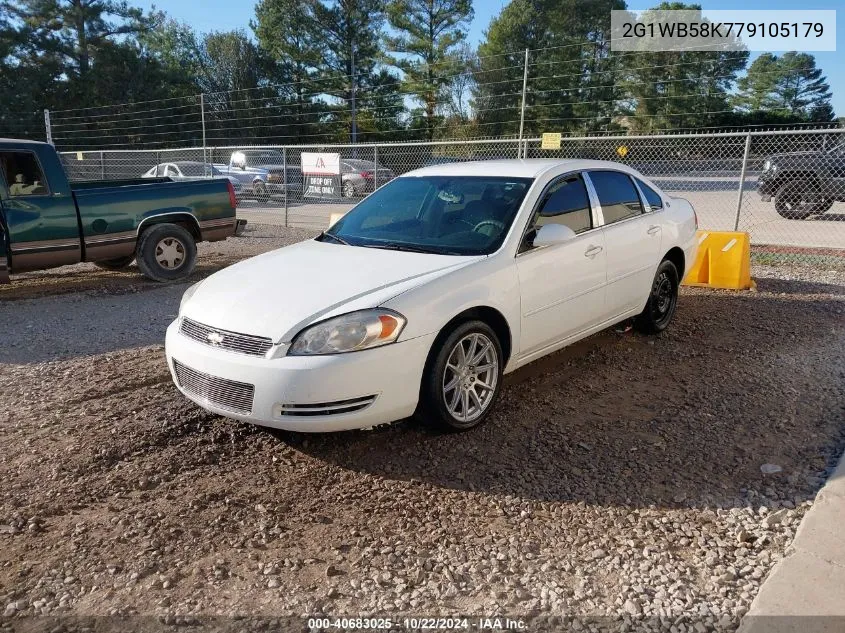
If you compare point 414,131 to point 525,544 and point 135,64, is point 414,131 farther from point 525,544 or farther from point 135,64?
point 525,544

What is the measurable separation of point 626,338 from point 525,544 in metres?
3.38

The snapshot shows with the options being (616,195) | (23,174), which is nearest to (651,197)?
(616,195)

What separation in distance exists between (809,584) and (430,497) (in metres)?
1.66

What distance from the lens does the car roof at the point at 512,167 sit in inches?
193

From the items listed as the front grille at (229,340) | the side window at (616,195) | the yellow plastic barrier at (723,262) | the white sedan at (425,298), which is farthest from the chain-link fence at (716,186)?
the front grille at (229,340)

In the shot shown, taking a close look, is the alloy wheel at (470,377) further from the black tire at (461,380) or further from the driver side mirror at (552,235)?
the driver side mirror at (552,235)

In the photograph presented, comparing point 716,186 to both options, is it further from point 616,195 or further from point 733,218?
point 616,195

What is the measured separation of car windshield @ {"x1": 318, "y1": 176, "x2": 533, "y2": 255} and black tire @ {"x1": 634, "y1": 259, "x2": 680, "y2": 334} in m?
1.89

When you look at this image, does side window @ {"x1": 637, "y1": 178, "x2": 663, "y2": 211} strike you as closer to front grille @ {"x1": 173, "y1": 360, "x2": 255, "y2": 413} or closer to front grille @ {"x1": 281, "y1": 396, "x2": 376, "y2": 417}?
front grille @ {"x1": 281, "y1": 396, "x2": 376, "y2": 417}

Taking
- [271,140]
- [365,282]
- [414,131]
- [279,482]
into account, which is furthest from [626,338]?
[271,140]

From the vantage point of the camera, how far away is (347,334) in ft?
11.5

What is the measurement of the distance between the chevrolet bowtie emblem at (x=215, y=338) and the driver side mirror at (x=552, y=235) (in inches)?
78.6

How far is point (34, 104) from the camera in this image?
127 ft

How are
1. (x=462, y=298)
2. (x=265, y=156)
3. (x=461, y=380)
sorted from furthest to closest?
1. (x=265, y=156)
2. (x=461, y=380)
3. (x=462, y=298)
